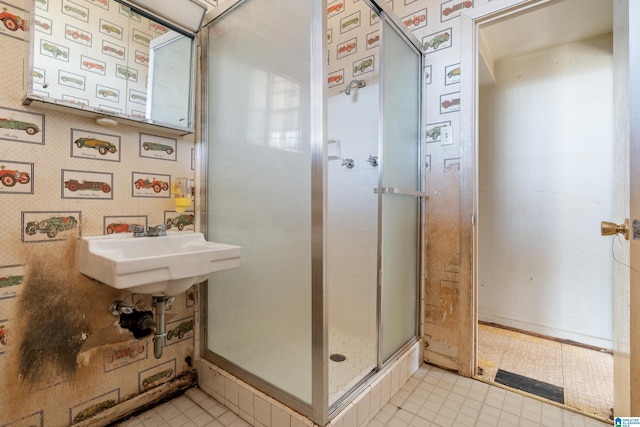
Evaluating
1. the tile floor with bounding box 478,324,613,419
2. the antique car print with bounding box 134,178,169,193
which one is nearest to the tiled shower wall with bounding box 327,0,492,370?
the tile floor with bounding box 478,324,613,419

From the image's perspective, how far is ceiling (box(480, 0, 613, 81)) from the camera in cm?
187

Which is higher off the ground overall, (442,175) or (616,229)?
(442,175)

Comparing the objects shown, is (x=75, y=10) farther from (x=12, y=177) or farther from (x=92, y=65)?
(x=12, y=177)

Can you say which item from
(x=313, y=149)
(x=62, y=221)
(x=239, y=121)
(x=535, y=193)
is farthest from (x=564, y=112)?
(x=62, y=221)

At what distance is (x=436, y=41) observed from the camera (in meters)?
1.82

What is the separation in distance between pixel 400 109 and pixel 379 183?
1.58 feet

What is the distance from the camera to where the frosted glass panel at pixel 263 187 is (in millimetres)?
1194

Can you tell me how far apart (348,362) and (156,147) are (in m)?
1.57

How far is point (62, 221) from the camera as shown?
119 cm

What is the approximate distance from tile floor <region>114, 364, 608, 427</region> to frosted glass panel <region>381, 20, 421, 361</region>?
0.26m

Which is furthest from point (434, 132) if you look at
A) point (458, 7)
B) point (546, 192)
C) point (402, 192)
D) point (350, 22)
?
point (546, 192)

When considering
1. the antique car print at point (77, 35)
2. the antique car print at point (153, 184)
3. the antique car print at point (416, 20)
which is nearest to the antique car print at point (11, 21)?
the antique car print at point (77, 35)

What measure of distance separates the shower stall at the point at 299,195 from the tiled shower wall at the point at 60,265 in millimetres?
350

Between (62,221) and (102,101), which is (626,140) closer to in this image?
(102,101)
